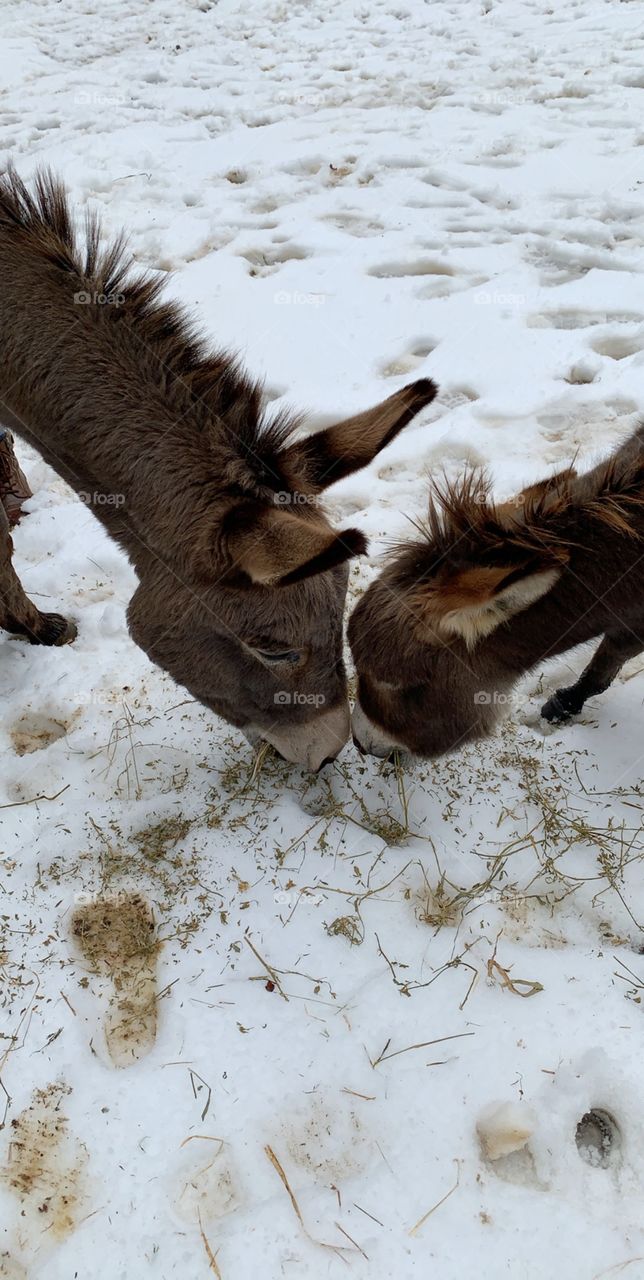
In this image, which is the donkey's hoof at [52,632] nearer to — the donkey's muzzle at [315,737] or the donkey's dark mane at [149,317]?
the donkey's muzzle at [315,737]

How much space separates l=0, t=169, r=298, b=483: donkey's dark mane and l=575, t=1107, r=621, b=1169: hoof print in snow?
2.53 meters

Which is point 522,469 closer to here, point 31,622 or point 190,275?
point 31,622

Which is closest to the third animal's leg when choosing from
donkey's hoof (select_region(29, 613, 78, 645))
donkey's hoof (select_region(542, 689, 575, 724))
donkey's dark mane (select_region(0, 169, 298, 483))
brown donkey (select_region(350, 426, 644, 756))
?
donkey's hoof (select_region(542, 689, 575, 724))

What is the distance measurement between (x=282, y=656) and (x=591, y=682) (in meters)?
1.85

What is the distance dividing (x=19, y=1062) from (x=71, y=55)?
1308 centimetres

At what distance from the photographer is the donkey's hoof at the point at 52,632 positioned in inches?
179

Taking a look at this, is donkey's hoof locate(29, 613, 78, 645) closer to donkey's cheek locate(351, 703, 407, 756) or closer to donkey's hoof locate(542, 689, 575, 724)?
donkey's cheek locate(351, 703, 407, 756)

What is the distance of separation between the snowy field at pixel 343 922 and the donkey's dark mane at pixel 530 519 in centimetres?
106

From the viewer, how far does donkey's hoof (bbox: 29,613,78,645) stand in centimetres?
455

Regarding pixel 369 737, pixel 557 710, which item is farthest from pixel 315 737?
pixel 557 710

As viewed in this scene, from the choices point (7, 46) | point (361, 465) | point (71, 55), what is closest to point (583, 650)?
point (361, 465)

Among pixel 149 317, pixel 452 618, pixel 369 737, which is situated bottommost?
pixel 369 737

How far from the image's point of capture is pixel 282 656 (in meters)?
3.03

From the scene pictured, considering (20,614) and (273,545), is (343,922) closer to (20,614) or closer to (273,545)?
(273,545)
